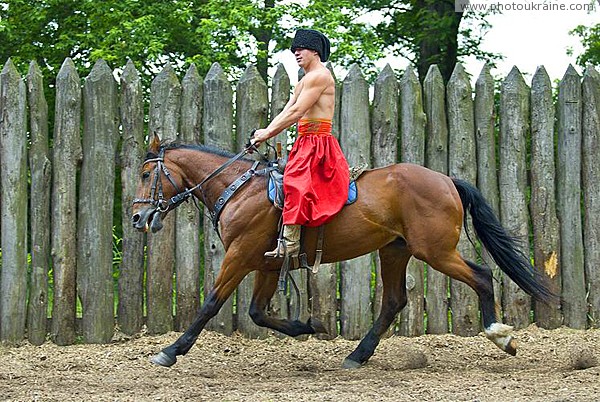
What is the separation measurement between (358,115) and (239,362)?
235 cm

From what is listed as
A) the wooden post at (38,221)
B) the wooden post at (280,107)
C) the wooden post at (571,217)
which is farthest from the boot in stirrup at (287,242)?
Answer: the wooden post at (571,217)

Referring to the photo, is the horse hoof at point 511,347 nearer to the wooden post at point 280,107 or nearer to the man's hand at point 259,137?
the wooden post at point 280,107

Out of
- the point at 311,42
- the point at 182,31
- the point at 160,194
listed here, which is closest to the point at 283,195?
the point at 160,194

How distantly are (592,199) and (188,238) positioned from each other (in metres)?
3.57

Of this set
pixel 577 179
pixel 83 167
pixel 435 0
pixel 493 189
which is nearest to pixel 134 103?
pixel 83 167

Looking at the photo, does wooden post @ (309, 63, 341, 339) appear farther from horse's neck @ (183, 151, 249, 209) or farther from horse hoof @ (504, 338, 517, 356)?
horse hoof @ (504, 338, 517, 356)

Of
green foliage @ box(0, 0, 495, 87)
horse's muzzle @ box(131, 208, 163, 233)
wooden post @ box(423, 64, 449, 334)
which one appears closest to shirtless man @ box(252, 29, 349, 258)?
horse's muzzle @ box(131, 208, 163, 233)

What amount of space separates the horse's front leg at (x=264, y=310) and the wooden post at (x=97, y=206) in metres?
1.50

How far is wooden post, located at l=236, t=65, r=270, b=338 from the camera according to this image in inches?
291

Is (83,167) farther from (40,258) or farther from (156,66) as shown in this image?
(156,66)

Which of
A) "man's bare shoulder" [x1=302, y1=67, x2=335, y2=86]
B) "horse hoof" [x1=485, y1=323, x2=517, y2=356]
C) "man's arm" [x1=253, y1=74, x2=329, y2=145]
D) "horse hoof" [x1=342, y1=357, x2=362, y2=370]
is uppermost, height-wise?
"man's bare shoulder" [x1=302, y1=67, x2=335, y2=86]

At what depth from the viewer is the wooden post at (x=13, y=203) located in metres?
7.15

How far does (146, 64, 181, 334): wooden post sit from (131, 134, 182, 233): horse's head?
97 centimetres

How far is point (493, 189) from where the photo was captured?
758 centimetres
